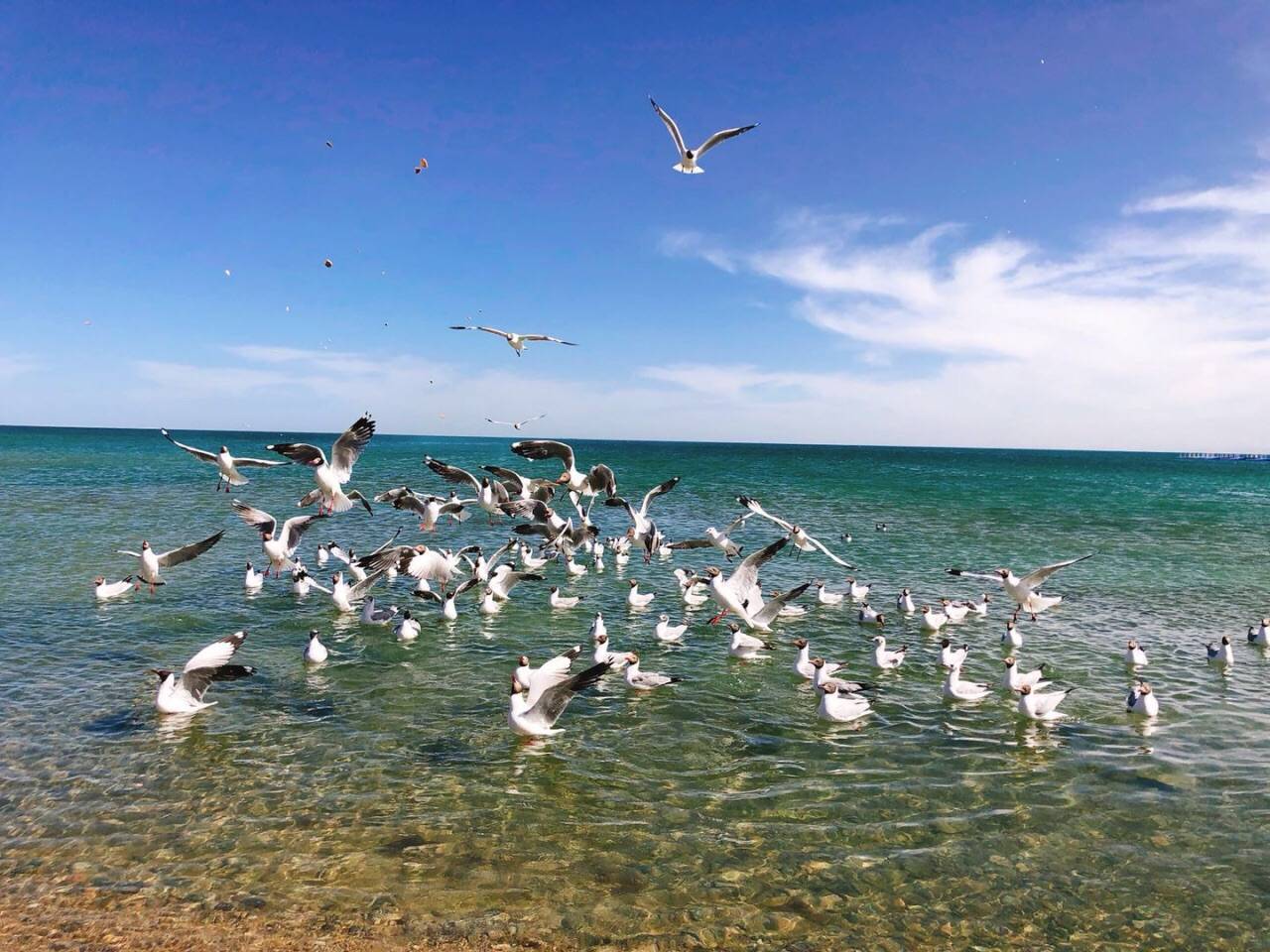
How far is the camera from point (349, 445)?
52.5ft

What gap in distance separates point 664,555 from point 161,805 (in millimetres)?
19693

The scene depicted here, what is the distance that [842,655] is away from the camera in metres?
14.7

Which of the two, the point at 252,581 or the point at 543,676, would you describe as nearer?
the point at 543,676

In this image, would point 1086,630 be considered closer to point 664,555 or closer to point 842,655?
point 842,655

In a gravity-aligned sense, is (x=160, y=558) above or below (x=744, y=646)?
above

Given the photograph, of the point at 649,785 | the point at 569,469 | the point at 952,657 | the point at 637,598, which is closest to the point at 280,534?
the point at 569,469

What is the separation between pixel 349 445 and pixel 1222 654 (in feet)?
54.1

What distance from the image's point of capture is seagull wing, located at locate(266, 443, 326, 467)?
14750mm

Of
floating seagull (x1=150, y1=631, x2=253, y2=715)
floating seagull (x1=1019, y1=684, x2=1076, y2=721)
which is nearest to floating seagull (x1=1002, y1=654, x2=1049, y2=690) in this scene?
floating seagull (x1=1019, y1=684, x2=1076, y2=721)

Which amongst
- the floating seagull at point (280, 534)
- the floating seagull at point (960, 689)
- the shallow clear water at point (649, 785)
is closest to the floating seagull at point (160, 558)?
the shallow clear water at point (649, 785)

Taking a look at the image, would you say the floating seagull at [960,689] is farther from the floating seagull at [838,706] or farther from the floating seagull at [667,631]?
the floating seagull at [667,631]

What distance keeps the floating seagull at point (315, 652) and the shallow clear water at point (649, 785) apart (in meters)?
0.39

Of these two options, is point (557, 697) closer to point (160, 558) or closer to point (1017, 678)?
point (1017, 678)

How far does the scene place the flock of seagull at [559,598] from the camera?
11.0 meters
